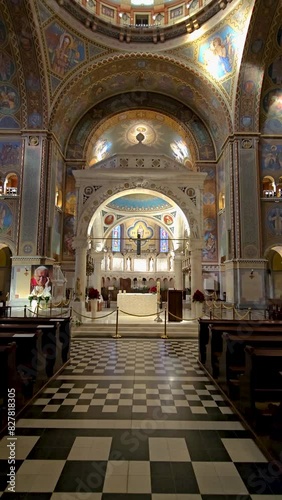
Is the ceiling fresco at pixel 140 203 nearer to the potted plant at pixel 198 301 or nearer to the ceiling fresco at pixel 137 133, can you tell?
the ceiling fresco at pixel 137 133

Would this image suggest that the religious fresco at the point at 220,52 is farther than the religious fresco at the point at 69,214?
No

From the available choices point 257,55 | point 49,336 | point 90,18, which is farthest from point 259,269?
point 90,18

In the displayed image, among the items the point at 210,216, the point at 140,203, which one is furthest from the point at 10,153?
the point at 140,203

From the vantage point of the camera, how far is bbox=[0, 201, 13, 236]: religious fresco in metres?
17.9

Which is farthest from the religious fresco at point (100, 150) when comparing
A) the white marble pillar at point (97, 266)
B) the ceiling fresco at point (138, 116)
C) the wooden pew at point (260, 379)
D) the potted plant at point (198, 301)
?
the wooden pew at point (260, 379)

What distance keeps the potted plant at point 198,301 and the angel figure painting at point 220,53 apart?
41.1ft

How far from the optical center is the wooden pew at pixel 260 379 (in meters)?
4.25

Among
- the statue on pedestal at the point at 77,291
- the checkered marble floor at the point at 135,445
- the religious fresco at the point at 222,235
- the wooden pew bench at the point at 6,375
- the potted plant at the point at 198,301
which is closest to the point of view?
the checkered marble floor at the point at 135,445

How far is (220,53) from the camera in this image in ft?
58.6

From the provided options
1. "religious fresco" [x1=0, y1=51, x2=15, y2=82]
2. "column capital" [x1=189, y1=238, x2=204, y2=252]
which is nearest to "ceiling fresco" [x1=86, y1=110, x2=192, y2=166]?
"religious fresco" [x1=0, y1=51, x2=15, y2=82]

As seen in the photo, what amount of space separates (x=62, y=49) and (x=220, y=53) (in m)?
8.75

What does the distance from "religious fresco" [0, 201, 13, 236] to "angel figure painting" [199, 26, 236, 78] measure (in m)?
14.0

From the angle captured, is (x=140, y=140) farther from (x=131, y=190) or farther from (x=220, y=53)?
(x=220, y=53)

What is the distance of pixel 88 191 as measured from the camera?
17219 mm
